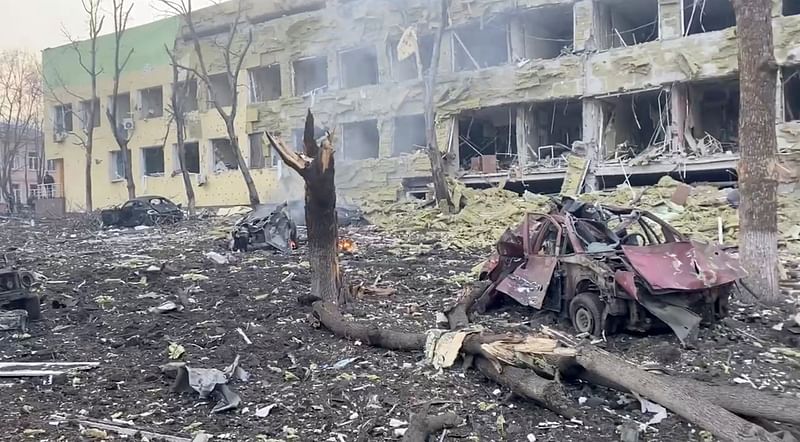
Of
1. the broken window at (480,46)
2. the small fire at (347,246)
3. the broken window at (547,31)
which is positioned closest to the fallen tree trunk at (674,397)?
the small fire at (347,246)

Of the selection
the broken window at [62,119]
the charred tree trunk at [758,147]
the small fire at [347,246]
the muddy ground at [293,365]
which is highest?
the broken window at [62,119]

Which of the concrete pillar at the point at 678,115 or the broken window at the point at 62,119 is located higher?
the broken window at the point at 62,119

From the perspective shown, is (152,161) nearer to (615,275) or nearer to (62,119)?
(62,119)

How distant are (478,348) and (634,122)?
20448mm

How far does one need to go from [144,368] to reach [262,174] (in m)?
24.7

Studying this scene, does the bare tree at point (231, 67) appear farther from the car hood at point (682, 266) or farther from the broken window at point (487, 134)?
the car hood at point (682, 266)

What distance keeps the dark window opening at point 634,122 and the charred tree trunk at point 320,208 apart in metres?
14.8

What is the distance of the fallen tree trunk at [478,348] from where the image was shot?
194 inches

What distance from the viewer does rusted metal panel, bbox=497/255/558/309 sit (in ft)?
24.3

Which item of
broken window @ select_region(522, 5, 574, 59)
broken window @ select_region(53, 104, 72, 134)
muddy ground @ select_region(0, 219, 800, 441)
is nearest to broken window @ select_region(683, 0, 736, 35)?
broken window @ select_region(522, 5, 574, 59)

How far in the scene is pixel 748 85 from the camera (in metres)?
7.81

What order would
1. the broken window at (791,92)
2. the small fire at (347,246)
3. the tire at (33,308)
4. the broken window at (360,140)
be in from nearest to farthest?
the tire at (33,308), the small fire at (347,246), the broken window at (791,92), the broken window at (360,140)

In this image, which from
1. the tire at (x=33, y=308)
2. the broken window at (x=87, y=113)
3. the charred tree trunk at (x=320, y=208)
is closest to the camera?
the charred tree trunk at (x=320, y=208)

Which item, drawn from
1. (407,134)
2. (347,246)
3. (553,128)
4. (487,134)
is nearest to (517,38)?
(553,128)
